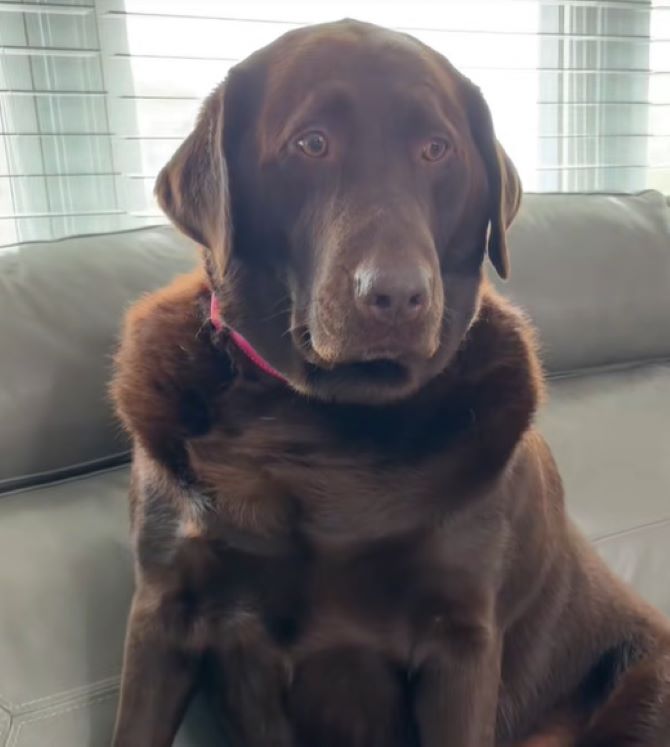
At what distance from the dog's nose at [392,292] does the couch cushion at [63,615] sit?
1.63 feet

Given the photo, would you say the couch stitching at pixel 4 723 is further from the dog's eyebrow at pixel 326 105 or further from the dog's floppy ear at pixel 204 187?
the dog's eyebrow at pixel 326 105

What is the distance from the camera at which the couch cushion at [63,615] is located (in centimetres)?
103

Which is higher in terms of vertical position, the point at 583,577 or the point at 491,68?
the point at 491,68

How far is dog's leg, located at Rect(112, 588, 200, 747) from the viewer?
3.19 feet

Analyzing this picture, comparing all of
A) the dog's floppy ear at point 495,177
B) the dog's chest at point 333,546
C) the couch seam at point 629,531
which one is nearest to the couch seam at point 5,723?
the dog's chest at point 333,546

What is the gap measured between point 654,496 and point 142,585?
88 centimetres

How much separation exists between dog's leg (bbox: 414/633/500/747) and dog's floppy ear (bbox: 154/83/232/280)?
0.42 m

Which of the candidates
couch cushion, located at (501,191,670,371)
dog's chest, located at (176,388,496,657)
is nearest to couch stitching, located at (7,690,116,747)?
dog's chest, located at (176,388,496,657)

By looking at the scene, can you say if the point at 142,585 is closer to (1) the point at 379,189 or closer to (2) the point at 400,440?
(2) the point at 400,440

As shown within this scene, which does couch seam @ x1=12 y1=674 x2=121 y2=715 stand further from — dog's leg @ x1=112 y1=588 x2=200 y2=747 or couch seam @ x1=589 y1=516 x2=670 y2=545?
couch seam @ x1=589 y1=516 x2=670 y2=545

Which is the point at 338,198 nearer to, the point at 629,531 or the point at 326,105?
the point at 326,105

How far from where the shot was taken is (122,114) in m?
1.97

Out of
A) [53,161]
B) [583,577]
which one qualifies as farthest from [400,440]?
[53,161]

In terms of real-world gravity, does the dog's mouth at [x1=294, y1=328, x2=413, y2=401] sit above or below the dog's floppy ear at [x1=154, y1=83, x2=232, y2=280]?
below
